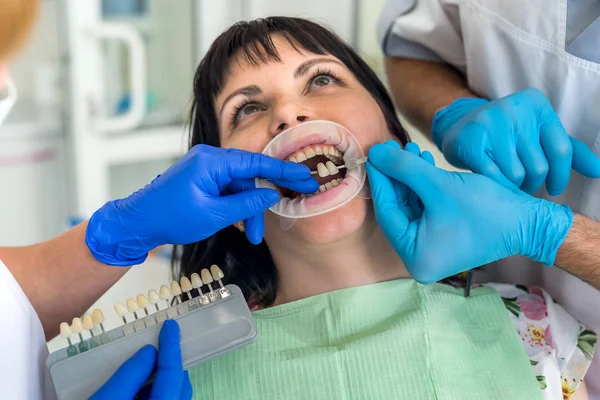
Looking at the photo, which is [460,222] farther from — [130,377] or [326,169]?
[130,377]

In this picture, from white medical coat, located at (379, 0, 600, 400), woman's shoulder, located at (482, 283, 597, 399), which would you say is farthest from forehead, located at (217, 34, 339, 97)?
woman's shoulder, located at (482, 283, 597, 399)

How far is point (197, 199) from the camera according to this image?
3.82 ft

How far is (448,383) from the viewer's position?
1.25 metres

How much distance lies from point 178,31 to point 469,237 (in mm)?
2348

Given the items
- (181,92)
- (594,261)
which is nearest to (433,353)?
(594,261)

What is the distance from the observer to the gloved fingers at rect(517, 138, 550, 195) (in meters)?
1.28

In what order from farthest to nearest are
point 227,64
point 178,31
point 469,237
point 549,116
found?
point 178,31
point 227,64
point 549,116
point 469,237

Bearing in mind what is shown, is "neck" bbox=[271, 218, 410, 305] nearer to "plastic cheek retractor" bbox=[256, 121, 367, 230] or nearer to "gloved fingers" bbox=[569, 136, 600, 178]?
"plastic cheek retractor" bbox=[256, 121, 367, 230]

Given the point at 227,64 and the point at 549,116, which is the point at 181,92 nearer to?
the point at 227,64

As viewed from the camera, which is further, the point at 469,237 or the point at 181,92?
the point at 181,92

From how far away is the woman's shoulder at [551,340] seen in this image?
52.6 inches

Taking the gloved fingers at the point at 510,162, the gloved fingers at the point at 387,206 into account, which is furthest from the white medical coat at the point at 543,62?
the gloved fingers at the point at 387,206

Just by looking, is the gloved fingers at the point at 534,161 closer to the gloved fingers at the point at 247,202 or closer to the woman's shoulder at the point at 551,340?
the woman's shoulder at the point at 551,340

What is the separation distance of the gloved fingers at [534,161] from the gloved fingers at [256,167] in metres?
0.46
